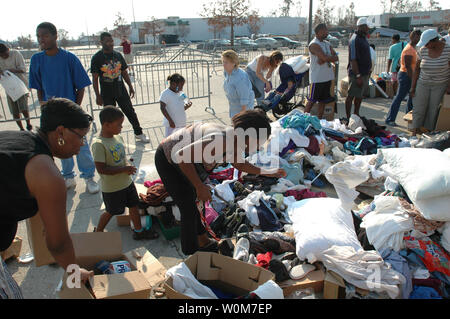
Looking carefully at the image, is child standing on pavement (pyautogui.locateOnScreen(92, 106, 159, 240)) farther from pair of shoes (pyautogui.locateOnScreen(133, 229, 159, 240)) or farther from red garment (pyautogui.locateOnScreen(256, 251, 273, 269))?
red garment (pyautogui.locateOnScreen(256, 251, 273, 269))

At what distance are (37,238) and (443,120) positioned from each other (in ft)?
21.6

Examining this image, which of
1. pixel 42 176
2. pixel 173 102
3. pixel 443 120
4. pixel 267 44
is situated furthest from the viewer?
pixel 267 44

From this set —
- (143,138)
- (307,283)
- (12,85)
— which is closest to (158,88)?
(12,85)

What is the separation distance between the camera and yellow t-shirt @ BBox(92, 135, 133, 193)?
322cm

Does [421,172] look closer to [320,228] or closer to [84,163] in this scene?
[320,228]

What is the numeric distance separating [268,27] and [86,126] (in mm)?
68652

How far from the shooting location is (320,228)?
3002mm

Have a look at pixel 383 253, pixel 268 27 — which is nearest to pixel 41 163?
pixel 383 253

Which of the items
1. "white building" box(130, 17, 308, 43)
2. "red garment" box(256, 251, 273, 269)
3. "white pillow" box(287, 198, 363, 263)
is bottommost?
"red garment" box(256, 251, 273, 269)

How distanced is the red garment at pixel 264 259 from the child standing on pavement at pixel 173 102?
2.87 metres

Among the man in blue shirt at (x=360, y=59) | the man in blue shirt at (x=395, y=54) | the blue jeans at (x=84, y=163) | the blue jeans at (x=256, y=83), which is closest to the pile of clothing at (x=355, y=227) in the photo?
the blue jeans at (x=84, y=163)

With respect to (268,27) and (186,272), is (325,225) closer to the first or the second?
(186,272)

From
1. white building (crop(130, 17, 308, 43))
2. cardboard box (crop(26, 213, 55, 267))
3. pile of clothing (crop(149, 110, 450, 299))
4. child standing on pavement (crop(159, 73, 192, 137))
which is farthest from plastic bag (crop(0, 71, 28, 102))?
white building (crop(130, 17, 308, 43))

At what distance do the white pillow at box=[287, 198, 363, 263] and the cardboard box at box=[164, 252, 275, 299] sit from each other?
1.94ft
